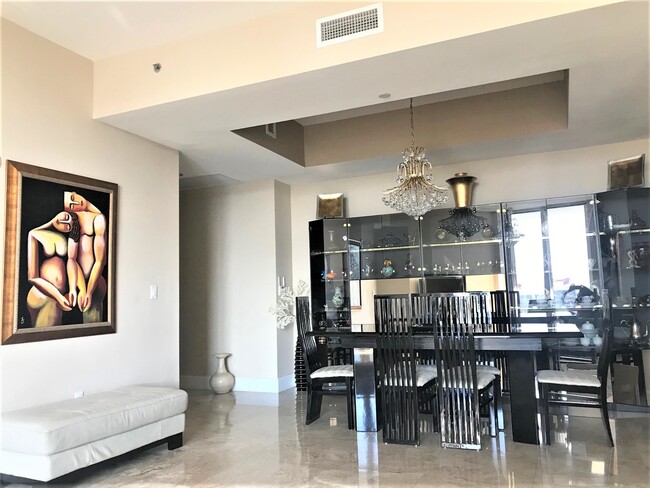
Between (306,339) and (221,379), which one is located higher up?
(306,339)

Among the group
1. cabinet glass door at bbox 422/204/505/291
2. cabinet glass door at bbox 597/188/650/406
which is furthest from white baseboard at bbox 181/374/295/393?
cabinet glass door at bbox 597/188/650/406

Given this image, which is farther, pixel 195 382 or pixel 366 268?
pixel 195 382

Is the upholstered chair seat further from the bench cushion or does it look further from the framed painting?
the framed painting

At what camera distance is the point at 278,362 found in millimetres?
6168

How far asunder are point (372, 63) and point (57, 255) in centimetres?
262

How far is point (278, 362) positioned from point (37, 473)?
351cm

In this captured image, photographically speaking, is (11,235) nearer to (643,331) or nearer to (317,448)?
(317,448)

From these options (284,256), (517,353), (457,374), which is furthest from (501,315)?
(284,256)

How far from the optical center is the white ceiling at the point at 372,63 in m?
2.93

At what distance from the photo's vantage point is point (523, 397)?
12.1 ft

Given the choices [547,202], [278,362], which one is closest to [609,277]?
[547,202]

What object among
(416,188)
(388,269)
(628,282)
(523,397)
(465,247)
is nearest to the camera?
(523,397)

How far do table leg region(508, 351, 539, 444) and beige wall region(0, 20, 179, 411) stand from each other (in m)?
3.00

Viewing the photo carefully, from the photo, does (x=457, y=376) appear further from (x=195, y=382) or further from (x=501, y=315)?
(x=195, y=382)
